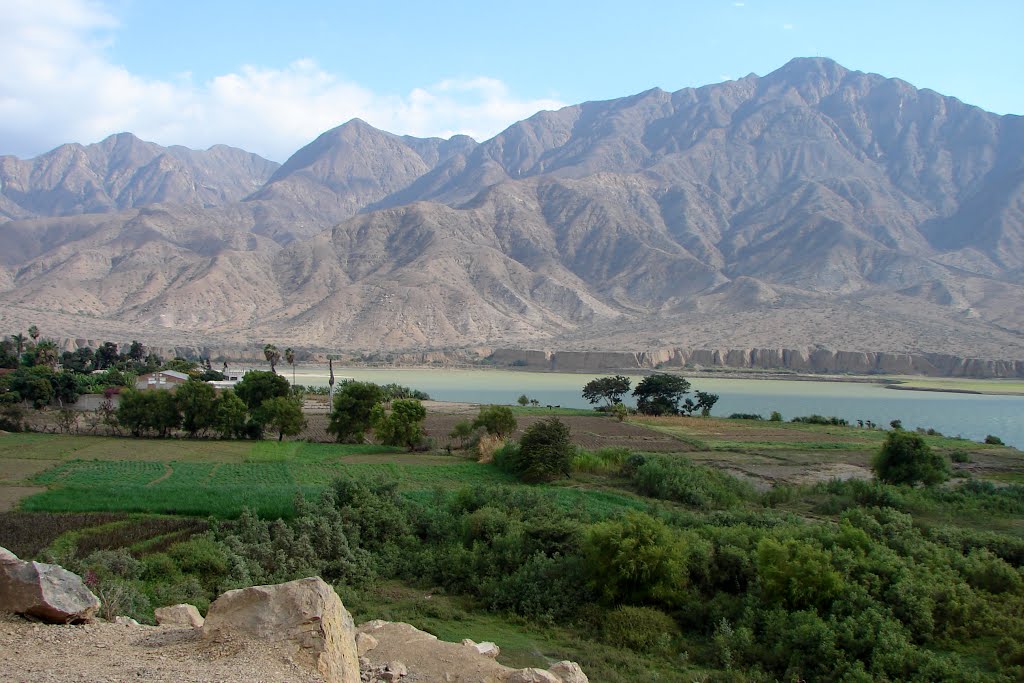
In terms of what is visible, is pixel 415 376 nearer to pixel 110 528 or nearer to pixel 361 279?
pixel 361 279

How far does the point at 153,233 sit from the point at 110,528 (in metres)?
166

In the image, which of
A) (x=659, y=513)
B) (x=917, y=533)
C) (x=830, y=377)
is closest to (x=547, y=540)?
(x=659, y=513)

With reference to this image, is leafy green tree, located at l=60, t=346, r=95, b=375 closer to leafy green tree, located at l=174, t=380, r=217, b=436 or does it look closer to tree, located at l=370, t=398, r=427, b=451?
leafy green tree, located at l=174, t=380, r=217, b=436

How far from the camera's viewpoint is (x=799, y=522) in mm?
19344

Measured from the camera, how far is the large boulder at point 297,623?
25.8 ft

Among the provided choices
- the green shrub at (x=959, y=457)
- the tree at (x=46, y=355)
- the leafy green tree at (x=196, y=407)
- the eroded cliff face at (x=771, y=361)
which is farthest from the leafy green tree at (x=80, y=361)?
the green shrub at (x=959, y=457)

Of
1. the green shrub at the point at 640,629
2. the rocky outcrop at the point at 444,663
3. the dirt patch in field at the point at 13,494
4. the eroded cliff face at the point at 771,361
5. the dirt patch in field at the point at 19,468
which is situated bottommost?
the dirt patch in field at the point at 19,468

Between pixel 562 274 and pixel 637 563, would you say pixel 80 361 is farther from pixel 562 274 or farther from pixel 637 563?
pixel 562 274

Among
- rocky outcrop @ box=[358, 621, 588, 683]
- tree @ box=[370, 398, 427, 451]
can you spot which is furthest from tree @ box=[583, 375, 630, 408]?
rocky outcrop @ box=[358, 621, 588, 683]

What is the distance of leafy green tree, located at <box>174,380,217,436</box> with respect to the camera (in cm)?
4144

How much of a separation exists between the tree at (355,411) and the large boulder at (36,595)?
1304 inches

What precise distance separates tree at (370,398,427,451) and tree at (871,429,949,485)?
821 inches

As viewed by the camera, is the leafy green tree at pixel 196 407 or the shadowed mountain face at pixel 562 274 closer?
the leafy green tree at pixel 196 407

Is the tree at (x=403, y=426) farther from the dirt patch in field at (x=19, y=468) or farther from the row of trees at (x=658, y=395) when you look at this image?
the row of trees at (x=658, y=395)
